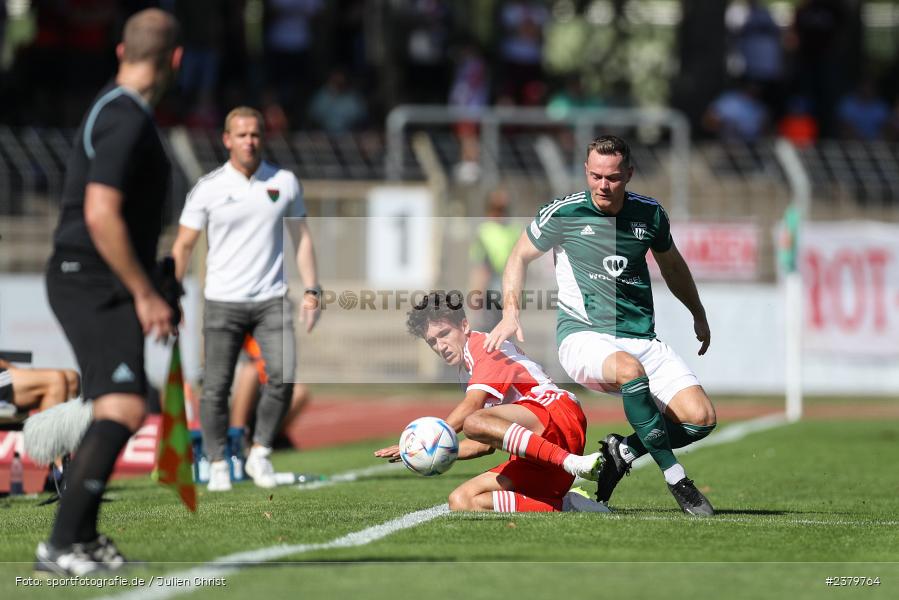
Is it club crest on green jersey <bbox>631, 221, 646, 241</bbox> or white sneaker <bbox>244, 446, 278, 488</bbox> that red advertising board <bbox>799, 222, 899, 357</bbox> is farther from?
club crest on green jersey <bbox>631, 221, 646, 241</bbox>

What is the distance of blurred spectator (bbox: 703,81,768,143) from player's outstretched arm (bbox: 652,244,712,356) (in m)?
15.6

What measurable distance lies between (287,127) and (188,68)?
1.95 m

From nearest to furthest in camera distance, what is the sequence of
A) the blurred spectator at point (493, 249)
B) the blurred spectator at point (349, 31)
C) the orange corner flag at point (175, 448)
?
1. the orange corner flag at point (175, 448)
2. the blurred spectator at point (493, 249)
3. the blurred spectator at point (349, 31)

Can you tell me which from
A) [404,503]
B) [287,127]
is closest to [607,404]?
[287,127]

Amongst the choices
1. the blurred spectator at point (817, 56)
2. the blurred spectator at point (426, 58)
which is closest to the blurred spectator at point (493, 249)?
the blurred spectator at point (426, 58)

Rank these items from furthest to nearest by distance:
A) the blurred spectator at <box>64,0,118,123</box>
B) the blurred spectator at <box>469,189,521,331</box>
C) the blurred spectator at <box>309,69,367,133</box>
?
the blurred spectator at <box>309,69,367,133</box>, the blurred spectator at <box>64,0,118,123</box>, the blurred spectator at <box>469,189,521,331</box>

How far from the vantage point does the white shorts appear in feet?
28.5

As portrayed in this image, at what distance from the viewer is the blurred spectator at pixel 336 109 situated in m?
23.3

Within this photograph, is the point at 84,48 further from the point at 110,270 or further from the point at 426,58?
the point at 110,270

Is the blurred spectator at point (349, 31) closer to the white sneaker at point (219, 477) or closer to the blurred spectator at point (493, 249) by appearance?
the blurred spectator at point (493, 249)

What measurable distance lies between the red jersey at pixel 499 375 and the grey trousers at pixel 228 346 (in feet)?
8.16

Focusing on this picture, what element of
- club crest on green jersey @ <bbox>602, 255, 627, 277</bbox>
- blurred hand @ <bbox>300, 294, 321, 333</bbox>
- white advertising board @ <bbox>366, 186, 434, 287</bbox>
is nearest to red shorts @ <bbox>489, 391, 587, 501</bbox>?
club crest on green jersey @ <bbox>602, 255, 627, 277</bbox>

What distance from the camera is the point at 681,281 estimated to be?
9047mm

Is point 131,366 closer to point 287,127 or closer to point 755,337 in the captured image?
point 755,337
